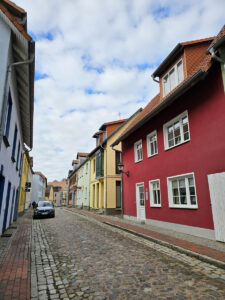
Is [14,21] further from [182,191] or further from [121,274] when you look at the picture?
[182,191]

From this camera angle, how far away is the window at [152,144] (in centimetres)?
1140

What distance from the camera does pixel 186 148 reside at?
8719 mm

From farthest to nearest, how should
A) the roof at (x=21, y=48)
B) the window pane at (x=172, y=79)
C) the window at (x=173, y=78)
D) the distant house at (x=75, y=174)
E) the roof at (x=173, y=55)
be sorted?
the distant house at (x=75, y=174) < the window pane at (x=172, y=79) < the window at (x=173, y=78) < the roof at (x=173, y=55) < the roof at (x=21, y=48)

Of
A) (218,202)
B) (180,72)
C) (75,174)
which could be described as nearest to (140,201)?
(218,202)

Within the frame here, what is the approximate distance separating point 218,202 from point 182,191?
2147 mm

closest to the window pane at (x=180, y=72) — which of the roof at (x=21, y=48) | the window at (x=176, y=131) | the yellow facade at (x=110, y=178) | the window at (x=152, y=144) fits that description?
the window at (x=176, y=131)

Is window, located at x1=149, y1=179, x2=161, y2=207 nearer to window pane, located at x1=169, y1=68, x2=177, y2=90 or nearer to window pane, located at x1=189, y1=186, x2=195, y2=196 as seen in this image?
window pane, located at x1=189, y1=186, x2=195, y2=196

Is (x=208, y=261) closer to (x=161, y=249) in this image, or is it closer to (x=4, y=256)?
(x=161, y=249)

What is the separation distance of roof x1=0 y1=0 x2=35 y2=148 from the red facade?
6.26 meters

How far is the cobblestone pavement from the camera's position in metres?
3.31

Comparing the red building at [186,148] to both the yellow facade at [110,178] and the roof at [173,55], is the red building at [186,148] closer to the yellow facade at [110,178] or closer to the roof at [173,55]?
the roof at [173,55]

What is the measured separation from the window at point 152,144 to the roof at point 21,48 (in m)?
6.55

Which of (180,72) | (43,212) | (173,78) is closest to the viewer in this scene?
(180,72)

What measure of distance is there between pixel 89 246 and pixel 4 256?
245cm
